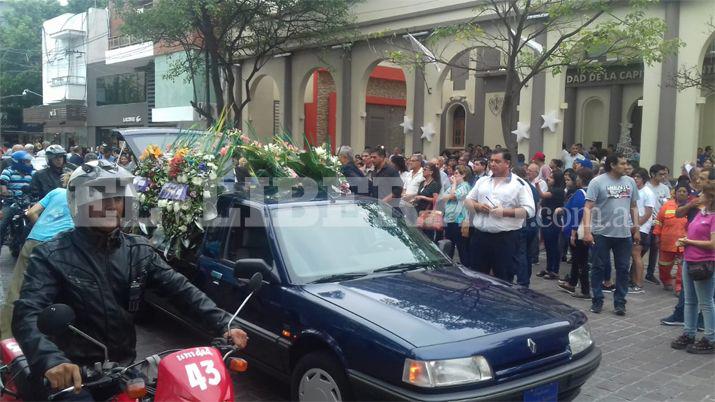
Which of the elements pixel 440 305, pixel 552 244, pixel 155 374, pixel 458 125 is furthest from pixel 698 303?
pixel 458 125

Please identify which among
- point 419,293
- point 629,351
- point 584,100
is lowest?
point 629,351

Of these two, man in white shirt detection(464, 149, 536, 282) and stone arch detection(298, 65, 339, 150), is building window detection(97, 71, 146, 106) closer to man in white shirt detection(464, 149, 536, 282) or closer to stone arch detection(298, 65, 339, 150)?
stone arch detection(298, 65, 339, 150)

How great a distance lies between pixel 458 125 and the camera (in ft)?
91.9

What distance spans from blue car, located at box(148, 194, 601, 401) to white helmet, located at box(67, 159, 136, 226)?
123cm

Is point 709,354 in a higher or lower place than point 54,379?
lower

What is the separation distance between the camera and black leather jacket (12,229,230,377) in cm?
280

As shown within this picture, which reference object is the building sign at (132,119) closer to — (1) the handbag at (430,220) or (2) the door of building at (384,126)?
(2) the door of building at (384,126)

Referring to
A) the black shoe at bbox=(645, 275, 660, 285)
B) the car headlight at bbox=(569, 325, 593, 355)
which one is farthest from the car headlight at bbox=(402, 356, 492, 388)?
the black shoe at bbox=(645, 275, 660, 285)

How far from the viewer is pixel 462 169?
32.7 feet

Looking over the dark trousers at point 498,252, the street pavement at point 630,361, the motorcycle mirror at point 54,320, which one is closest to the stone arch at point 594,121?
the street pavement at point 630,361

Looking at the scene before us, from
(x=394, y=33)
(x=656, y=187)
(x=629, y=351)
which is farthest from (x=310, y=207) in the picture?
(x=394, y=33)

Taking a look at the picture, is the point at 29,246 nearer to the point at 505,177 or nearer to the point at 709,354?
the point at 505,177

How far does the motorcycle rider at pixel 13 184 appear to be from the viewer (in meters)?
10.3

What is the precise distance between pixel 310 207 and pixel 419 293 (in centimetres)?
133
